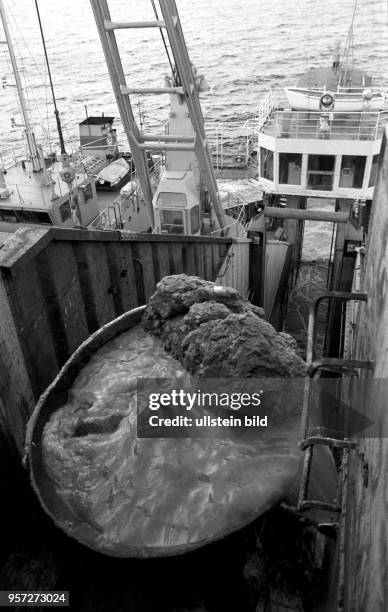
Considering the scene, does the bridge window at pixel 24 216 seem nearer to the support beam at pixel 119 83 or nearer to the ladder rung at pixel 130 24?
the support beam at pixel 119 83

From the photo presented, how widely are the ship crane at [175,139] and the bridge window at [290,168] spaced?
2861mm

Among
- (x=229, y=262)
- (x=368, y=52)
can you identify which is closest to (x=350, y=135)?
(x=229, y=262)

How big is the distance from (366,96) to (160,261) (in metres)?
9.77

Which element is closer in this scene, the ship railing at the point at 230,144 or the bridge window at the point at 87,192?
the bridge window at the point at 87,192

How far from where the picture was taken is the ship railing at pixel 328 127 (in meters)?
13.7

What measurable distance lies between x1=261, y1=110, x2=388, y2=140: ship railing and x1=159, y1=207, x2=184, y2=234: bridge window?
4.33 meters

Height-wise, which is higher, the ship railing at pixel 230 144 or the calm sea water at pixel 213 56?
the calm sea water at pixel 213 56

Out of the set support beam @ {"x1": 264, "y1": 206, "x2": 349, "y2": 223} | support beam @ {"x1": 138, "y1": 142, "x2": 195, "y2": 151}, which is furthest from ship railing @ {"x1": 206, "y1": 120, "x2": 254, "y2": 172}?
support beam @ {"x1": 264, "y1": 206, "x2": 349, "y2": 223}

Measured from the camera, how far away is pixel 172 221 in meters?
12.5

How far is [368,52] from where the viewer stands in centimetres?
4338

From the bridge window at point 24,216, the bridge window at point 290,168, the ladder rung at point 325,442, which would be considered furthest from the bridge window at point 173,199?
the ladder rung at point 325,442

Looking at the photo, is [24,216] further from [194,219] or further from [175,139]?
[175,139]

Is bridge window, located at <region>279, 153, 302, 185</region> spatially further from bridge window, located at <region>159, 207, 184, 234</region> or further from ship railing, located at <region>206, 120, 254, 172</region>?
ship railing, located at <region>206, 120, 254, 172</region>

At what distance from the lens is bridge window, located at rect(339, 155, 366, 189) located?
13903mm
